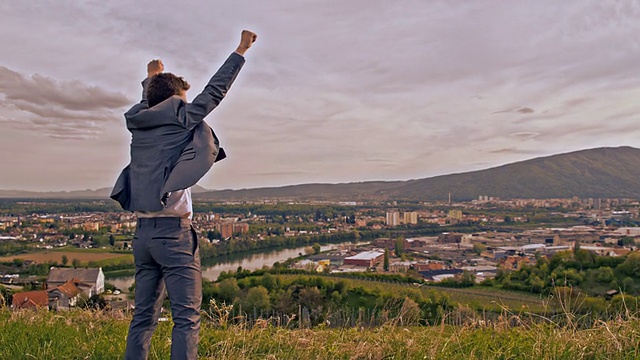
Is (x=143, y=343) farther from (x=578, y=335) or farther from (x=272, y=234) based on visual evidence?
(x=272, y=234)

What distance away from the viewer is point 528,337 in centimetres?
326

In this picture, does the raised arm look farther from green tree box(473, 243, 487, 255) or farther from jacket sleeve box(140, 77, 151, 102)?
green tree box(473, 243, 487, 255)

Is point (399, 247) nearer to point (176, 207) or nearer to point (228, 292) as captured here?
point (228, 292)

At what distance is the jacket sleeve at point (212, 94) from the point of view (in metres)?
2.50

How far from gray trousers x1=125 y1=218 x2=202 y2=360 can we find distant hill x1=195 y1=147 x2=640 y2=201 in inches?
3988

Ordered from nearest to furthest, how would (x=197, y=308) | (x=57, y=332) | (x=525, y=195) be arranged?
(x=197, y=308) → (x=57, y=332) → (x=525, y=195)

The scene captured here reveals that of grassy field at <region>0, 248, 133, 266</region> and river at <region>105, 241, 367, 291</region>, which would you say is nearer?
grassy field at <region>0, 248, 133, 266</region>

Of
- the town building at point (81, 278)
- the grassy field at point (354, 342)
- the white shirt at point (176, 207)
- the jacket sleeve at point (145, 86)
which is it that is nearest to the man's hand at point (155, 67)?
the jacket sleeve at point (145, 86)

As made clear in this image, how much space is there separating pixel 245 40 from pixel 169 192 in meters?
0.89

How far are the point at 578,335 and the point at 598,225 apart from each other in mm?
65424

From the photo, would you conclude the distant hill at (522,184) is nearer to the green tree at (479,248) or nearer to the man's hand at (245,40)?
the green tree at (479,248)

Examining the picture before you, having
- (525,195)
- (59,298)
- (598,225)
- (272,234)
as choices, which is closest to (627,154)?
(525,195)

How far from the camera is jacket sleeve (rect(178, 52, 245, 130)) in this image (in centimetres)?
250

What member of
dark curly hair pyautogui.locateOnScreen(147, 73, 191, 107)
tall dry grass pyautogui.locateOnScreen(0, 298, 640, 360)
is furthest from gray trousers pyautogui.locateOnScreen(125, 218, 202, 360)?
dark curly hair pyautogui.locateOnScreen(147, 73, 191, 107)
